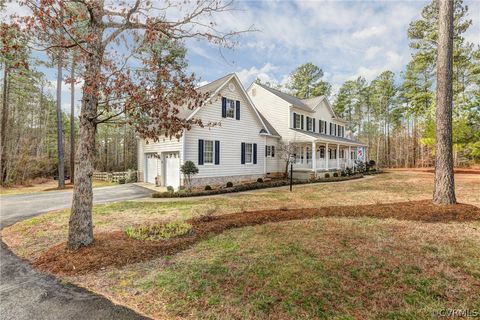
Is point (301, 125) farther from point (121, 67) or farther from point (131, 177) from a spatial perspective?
point (121, 67)

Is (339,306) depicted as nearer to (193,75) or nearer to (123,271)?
(123,271)

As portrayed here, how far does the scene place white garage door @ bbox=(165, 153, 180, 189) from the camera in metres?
14.6

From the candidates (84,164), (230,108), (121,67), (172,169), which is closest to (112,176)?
(172,169)

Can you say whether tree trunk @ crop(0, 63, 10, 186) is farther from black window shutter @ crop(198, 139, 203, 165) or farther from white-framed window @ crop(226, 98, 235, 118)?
white-framed window @ crop(226, 98, 235, 118)

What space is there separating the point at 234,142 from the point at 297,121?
8554 millimetres

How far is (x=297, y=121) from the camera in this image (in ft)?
73.8

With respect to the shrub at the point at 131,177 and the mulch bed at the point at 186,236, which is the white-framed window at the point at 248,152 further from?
the mulch bed at the point at 186,236

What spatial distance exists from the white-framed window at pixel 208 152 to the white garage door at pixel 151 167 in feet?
14.4

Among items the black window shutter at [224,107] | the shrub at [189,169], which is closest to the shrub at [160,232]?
the shrub at [189,169]

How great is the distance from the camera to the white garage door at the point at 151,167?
17312 mm

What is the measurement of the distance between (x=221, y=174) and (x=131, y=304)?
1263 cm

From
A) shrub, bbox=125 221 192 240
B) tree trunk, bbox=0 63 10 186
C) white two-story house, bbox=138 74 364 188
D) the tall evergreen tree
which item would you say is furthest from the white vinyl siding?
the tall evergreen tree

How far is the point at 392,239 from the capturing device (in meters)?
5.19

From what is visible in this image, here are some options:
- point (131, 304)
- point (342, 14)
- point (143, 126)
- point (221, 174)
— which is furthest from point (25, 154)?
point (342, 14)
